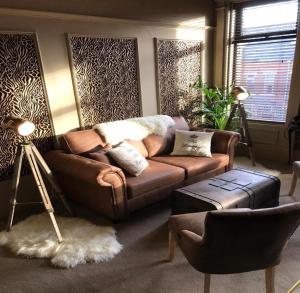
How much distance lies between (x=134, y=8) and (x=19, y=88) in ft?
5.95

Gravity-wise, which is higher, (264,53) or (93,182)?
(264,53)

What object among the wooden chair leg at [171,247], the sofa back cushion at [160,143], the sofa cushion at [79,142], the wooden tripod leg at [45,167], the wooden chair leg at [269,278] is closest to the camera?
the wooden chair leg at [269,278]

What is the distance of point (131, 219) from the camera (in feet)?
8.88

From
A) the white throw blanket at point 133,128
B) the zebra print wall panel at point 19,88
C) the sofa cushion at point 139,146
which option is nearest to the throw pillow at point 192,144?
the white throw blanket at point 133,128

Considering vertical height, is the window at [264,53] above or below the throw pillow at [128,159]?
above

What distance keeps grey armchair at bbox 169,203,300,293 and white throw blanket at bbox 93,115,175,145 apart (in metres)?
1.74

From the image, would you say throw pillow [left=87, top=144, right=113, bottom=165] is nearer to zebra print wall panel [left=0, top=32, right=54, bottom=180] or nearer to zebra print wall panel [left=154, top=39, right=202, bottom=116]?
zebra print wall panel [left=0, top=32, right=54, bottom=180]

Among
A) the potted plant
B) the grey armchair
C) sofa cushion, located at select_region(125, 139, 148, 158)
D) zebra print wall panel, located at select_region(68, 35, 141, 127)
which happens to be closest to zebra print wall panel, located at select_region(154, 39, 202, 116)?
the potted plant

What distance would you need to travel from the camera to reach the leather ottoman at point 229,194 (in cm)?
221

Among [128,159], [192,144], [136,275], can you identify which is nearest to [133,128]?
[128,159]

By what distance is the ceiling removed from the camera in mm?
2721

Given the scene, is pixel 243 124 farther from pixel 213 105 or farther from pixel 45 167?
pixel 45 167

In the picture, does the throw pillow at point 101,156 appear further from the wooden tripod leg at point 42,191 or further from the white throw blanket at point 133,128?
the wooden tripod leg at point 42,191

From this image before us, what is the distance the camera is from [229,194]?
227 cm
